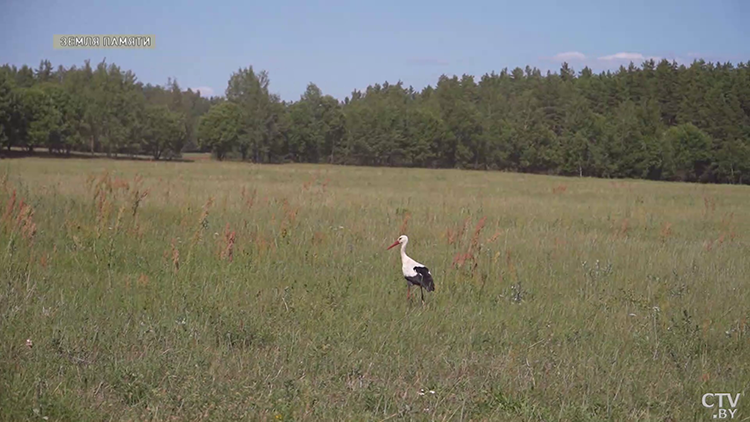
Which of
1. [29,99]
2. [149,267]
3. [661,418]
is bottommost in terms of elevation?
[661,418]

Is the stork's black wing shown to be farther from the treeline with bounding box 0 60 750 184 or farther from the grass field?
the treeline with bounding box 0 60 750 184

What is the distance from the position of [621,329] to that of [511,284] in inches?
82.8

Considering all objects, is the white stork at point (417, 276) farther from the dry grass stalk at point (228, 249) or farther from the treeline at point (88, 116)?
the treeline at point (88, 116)

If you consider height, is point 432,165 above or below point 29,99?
below

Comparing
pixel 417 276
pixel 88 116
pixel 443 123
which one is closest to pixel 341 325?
pixel 417 276

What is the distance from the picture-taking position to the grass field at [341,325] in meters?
5.32

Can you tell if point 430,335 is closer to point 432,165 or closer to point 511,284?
point 511,284

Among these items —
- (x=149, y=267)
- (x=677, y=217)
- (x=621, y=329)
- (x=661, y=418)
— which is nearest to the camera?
(x=661, y=418)

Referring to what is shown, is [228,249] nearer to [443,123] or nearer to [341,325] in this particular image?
[341,325]

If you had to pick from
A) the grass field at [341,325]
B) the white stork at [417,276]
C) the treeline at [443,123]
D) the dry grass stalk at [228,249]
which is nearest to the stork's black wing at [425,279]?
the white stork at [417,276]

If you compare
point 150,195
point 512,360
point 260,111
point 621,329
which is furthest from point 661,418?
point 260,111

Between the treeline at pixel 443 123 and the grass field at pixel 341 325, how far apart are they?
60.2 m

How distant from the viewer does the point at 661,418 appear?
5.44m

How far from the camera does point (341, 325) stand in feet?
23.8
